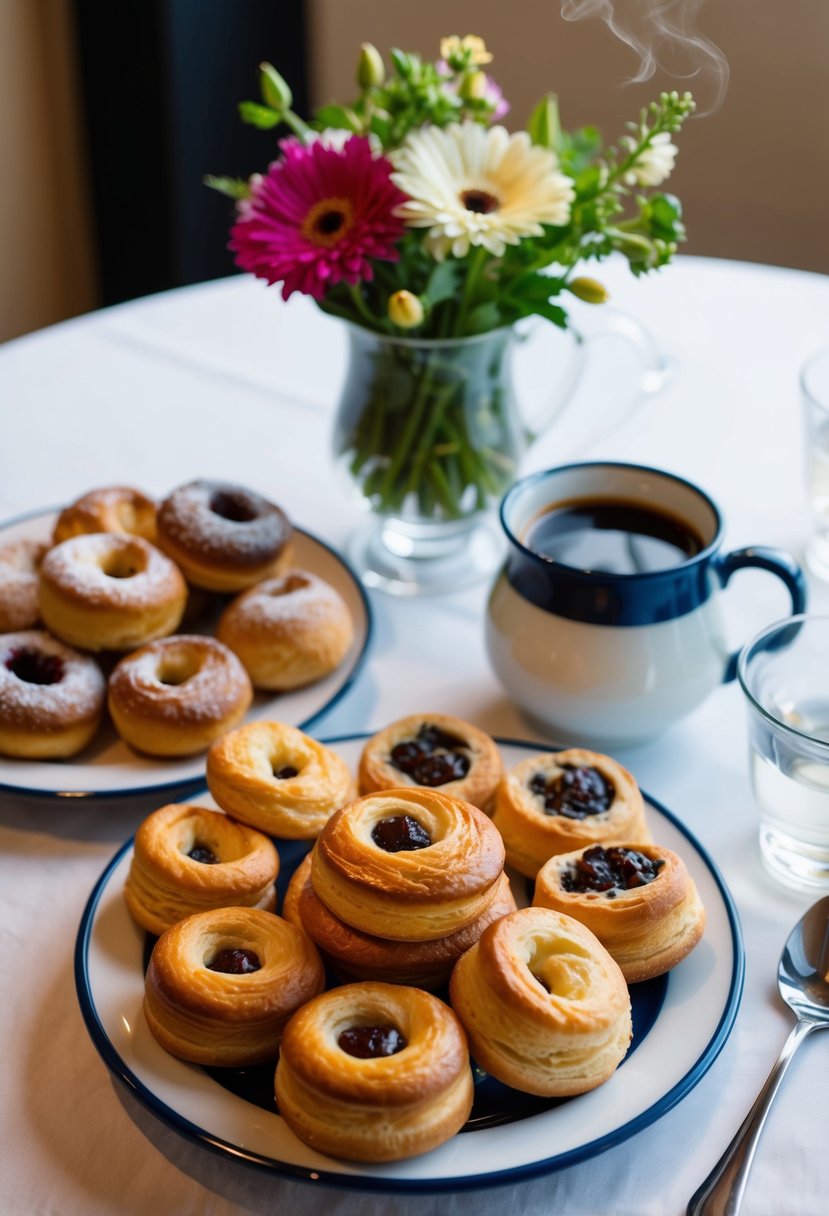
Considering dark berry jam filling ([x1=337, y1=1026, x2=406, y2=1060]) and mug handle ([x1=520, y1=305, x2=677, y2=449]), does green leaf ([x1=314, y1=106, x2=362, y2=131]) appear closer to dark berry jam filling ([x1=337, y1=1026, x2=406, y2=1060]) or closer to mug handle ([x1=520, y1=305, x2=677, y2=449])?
mug handle ([x1=520, y1=305, x2=677, y2=449])

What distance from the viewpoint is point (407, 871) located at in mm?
779

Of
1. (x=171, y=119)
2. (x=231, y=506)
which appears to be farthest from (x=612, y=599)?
(x=171, y=119)

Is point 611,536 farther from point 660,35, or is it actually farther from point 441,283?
point 660,35

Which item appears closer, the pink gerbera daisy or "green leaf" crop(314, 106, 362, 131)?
the pink gerbera daisy

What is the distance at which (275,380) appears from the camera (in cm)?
168

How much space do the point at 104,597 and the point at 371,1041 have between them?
1.72 ft

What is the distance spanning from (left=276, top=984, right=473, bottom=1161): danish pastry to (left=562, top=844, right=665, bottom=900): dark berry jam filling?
0.49 feet

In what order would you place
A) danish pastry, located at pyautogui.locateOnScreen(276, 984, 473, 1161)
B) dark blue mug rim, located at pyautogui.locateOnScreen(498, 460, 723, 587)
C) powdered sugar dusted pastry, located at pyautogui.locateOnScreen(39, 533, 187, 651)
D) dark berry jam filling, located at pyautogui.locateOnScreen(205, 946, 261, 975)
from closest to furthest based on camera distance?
1. danish pastry, located at pyautogui.locateOnScreen(276, 984, 473, 1161)
2. dark berry jam filling, located at pyautogui.locateOnScreen(205, 946, 261, 975)
3. dark blue mug rim, located at pyautogui.locateOnScreen(498, 460, 723, 587)
4. powdered sugar dusted pastry, located at pyautogui.locateOnScreen(39, 533, 187, 651)

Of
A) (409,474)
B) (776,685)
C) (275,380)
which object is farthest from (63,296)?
(776,685)

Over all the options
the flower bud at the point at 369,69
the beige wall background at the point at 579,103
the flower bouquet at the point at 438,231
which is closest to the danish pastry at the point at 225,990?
the flower bouquet at the point at 438,231

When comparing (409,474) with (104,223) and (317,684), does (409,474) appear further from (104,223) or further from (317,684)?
(104,223)

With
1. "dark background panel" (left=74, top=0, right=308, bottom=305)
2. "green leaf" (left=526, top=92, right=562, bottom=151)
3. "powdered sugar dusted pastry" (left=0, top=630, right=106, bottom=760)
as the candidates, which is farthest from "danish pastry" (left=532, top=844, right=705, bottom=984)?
"dark background panel" (left=74, top=0, right=308, bottom=305)

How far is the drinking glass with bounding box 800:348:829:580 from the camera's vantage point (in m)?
1.27

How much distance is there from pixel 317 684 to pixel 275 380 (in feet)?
2.15
